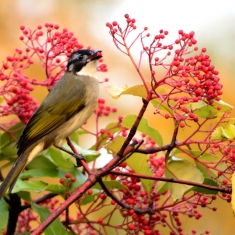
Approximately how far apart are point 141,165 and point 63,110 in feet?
3.17

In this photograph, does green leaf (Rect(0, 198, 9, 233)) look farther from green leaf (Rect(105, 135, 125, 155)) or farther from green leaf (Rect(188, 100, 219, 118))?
green leaf (Rect(188, 100, 219, 118))

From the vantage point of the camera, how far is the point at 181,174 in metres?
2.14

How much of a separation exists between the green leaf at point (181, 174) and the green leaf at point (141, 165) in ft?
0.39

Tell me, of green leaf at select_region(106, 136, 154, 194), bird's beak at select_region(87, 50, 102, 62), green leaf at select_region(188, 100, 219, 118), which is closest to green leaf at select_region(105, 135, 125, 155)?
green leaf at select_region(106, 136, 154, 194)

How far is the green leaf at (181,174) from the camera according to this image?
2090 mm

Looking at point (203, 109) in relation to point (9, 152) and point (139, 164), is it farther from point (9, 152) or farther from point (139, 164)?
point (9, 152)

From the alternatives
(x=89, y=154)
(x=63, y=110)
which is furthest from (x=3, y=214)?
(x=63, y=110)

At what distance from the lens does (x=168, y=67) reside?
214 cm

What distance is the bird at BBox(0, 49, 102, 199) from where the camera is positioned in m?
2.59

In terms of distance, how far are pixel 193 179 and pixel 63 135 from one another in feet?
2.88

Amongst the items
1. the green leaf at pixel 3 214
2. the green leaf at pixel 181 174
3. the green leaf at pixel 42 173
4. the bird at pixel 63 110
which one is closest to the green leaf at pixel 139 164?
the green leaf at pixel 181 174

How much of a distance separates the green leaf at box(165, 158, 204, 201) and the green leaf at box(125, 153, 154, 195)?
12 centimetres

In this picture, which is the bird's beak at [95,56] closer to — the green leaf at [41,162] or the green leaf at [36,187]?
the green leaf at [41,162]

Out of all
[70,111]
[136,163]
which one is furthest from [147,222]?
[70,111]
